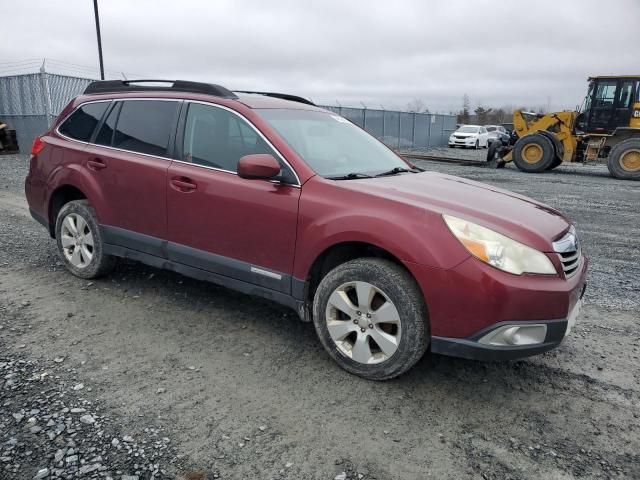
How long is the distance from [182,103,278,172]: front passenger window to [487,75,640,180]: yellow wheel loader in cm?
1626

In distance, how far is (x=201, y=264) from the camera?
12.4ft

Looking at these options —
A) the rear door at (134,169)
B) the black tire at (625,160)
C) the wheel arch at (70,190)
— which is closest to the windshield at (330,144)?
the rear door at (134,169)

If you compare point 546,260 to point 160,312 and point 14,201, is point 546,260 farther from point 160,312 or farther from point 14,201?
point 14,201

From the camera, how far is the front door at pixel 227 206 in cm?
338

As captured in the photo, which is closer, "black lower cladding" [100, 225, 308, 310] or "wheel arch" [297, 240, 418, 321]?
"wheel arch" [297, 240, 418, 321]

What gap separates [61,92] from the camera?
17.3 m

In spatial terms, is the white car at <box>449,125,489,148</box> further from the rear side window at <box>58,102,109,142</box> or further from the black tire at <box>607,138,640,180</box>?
the rear side window at <box>58,102,109,142</box>

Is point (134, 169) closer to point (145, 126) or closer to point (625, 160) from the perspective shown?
point (145, 126)

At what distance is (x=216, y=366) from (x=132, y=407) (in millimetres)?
618

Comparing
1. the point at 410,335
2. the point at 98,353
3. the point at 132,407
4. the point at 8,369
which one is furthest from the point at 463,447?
the point at 8,369

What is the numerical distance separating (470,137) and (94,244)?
3113 centimetres

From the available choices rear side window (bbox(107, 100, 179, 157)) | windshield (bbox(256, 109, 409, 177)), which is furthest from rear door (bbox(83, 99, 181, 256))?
windshield (bbox(256, 109, 409, 177))

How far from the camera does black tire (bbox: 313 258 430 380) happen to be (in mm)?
2900

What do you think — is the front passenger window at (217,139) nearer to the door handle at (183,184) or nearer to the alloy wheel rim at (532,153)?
the door handle at (183,184)
